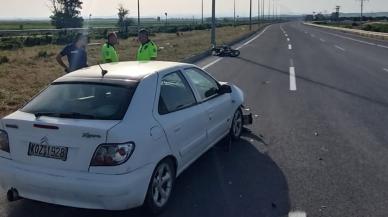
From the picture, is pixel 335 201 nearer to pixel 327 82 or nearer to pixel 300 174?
pixel 300 174

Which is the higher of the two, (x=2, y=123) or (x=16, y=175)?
(x=2, y=123)

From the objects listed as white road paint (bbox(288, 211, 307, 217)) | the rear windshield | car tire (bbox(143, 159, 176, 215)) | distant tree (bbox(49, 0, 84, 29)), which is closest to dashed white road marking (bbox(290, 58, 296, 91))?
white road paint (bbox(288, 211, 307, 217))

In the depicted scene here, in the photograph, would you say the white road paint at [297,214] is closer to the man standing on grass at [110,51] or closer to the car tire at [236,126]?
the car tire at [236,126]

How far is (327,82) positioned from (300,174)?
883 cm

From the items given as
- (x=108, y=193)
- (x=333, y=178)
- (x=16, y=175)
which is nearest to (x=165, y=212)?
(x=108, y=193)

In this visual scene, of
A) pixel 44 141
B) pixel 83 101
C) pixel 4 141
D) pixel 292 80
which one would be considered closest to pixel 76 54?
pixel 83 101

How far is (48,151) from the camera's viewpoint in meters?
3.94

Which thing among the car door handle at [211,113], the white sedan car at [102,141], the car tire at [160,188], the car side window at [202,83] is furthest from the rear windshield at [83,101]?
the car door handle at [211,113]

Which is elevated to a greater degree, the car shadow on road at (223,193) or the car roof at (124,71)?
the car roof at (124,71)

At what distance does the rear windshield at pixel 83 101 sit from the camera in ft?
13.6

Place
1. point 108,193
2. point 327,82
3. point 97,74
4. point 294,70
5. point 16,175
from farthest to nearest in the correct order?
point 294,70
point 327,82
point 97,74
point 16,175
point 108,193

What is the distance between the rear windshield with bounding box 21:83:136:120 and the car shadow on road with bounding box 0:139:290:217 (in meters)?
0.98

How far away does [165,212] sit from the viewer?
14.5 feet

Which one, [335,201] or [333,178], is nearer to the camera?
[335,201]
